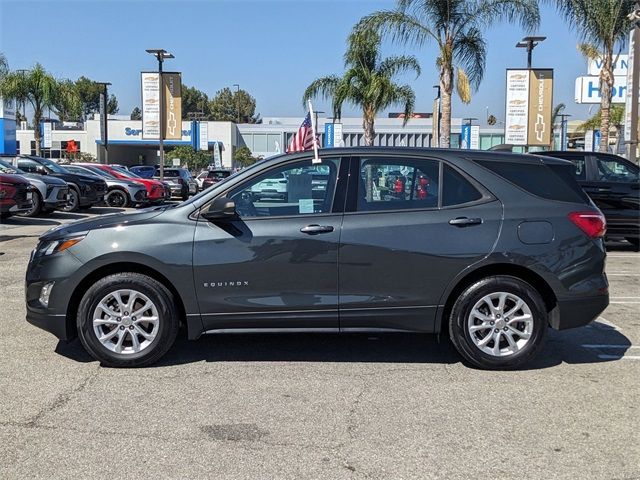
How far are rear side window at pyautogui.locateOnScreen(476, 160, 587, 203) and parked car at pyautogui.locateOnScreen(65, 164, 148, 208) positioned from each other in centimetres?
1848

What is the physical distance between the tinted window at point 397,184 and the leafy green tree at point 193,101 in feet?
368

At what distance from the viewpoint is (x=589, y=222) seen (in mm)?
5449

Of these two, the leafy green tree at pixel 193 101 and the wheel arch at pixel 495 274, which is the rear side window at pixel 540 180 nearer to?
the wheel arch at pixel 495 274

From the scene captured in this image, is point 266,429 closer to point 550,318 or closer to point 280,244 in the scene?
point 280,244

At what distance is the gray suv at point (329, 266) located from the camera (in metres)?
5.28

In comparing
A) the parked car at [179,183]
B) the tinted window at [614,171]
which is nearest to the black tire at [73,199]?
the parked car at [179,183]

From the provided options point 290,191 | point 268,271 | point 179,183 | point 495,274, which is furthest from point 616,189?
point 179,183

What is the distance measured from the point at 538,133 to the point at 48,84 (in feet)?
89.1

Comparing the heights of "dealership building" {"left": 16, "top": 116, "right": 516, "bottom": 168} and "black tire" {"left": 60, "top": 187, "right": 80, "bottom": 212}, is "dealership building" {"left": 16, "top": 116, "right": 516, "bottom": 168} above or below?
above

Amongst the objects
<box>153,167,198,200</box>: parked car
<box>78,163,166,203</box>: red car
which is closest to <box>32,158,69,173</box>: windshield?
<box>78,163,166,203</box>: red car

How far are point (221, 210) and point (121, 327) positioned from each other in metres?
1.25

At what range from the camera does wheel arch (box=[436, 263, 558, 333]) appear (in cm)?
540

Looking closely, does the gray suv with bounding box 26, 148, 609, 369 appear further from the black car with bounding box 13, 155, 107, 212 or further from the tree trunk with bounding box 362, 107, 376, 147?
the tree trunk with bounding box 362, 107, 376, 147

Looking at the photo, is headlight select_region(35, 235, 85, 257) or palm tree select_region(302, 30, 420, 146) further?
palm tree select_region(302, 30, 420, 146)
